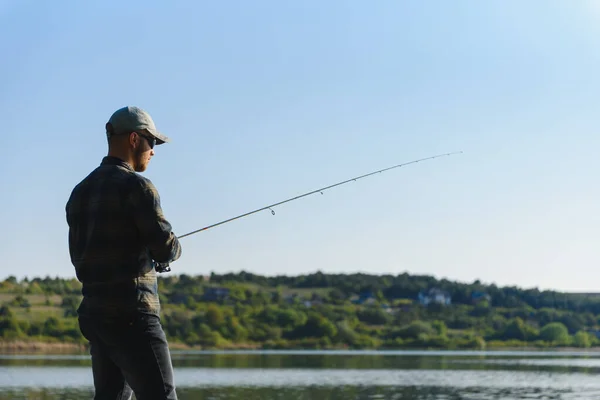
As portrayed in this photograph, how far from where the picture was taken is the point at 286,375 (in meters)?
48.7

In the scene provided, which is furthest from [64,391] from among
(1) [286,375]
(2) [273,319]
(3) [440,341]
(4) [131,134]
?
(3) [440,341]

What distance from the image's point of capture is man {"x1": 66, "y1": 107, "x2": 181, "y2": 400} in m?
4.52

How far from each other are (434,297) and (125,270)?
436 ft

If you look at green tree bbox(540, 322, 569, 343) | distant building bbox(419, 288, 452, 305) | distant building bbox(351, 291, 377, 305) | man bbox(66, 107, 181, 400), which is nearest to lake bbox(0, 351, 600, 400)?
man bbox(66, 107, 181, 400)

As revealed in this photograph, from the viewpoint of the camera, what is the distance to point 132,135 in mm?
4793

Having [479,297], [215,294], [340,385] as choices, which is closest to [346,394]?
[340,385]

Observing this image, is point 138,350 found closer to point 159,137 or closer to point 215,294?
point 159,137

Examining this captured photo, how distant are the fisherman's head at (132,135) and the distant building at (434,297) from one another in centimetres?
12717

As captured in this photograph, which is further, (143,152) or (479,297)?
(479,297)

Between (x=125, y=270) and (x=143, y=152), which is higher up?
(x=143, y=152)

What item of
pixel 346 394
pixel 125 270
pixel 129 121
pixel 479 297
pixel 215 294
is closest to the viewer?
pixel 125 270

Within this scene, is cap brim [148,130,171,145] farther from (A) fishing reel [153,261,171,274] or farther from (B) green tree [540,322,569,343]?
(B) green tree [540,322,569,343]

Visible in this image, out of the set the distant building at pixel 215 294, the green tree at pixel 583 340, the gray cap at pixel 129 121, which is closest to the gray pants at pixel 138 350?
the gray cap at pixel 129 121

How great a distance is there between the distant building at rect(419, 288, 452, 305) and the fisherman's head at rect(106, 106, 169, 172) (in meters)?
127
